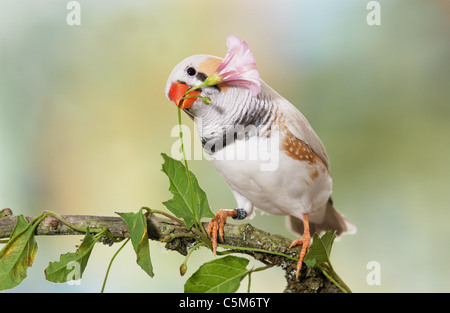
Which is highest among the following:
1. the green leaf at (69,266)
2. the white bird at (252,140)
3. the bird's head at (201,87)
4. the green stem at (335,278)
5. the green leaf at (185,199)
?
the bird's head at (201,87)

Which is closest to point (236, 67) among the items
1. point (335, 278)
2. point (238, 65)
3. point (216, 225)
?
point (238, 65)

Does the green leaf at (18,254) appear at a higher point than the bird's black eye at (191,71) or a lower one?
lower

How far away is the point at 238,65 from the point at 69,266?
0.35 metres

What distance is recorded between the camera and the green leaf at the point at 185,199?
0.67 metres

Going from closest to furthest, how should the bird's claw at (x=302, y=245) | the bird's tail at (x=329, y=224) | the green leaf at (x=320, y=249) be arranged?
the green leaf at (x=320, y=249) → the bird's claw at (x=302, y=245) → the bird's tail at (x=329, y=224)

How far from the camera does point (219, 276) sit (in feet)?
2.20

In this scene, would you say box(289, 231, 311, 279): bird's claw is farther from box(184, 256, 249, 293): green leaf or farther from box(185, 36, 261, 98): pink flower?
box(185, 36, 261, 98): pink flower

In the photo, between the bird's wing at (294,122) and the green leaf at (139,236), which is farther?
the bird's wing at (294,122)

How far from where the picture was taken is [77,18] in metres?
1.04

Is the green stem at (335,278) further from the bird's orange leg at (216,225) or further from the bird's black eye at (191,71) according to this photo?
the bird's black eye at (191,71)

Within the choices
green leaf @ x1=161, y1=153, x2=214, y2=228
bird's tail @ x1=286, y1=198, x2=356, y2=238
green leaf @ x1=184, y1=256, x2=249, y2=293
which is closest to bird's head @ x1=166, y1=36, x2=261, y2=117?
green leaf @ x1=161, y1=153, x2=214, y2=228

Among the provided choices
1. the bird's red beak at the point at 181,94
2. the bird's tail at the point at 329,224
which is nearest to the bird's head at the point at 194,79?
the bird's red beak at the point at 181,94
